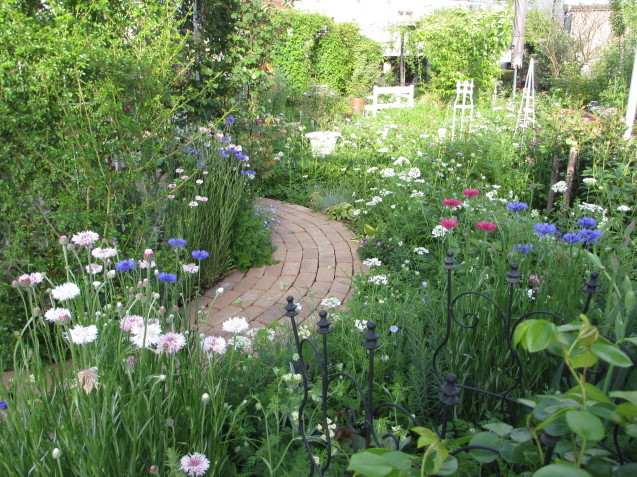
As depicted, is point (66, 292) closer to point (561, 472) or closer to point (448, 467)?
point (448, 467)

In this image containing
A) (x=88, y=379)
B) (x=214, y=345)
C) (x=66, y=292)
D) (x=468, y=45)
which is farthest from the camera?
(x=468, y=45)

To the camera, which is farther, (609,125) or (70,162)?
(609,125)

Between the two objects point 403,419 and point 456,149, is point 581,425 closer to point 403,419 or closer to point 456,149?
point 403,419

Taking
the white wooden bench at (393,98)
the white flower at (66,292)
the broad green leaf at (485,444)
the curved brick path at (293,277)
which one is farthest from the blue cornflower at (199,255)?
the white wooden bench at (393,98)

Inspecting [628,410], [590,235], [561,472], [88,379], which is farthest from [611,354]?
[590,235]

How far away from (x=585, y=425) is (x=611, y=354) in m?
0.13

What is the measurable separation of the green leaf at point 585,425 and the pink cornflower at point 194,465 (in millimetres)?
978

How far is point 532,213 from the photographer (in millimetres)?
3729

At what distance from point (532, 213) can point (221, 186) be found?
7.67 ft

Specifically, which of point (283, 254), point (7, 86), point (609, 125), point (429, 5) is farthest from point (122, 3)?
point (429, 5)

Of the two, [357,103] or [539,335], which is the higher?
[357,103]

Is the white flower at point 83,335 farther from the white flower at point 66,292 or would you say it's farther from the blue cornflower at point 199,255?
the blue cornflower at point 199,255

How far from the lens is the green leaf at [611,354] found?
77 cm

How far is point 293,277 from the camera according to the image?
12.7 ft
